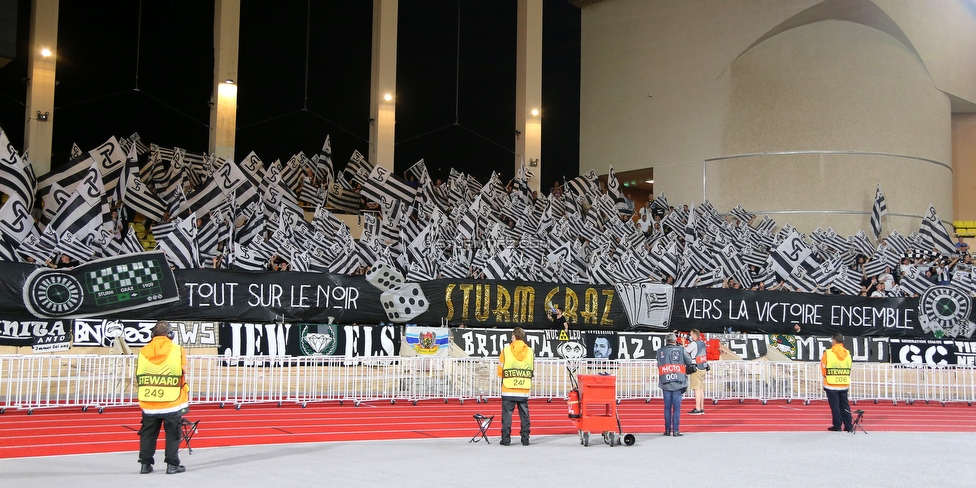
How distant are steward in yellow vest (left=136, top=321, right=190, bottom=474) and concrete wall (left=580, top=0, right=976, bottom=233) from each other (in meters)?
29.6

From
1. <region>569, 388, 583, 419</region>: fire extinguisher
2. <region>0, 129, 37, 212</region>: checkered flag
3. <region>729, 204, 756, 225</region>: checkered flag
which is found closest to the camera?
<region>569, 388, 583, 419</region>: fire extinguisher

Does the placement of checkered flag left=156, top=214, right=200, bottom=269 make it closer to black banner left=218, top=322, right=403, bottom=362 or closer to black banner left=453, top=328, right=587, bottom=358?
black banner left=218, top=322, right=403, bottom=362

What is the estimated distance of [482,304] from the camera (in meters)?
21.9

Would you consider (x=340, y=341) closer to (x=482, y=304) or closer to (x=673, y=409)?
(x=482, y=304)

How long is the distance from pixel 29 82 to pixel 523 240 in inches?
645

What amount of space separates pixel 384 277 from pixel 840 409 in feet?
33.3

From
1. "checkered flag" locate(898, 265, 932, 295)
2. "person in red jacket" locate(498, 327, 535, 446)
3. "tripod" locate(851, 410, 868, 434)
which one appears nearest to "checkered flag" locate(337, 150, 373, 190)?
"checkered flag" locate(898, 265, 932, 295)

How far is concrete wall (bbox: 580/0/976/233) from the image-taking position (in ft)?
116

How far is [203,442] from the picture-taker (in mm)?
12148

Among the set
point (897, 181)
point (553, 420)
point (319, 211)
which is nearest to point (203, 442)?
point (553, 420)

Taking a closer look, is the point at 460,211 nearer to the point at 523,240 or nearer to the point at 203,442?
the point at 523,240

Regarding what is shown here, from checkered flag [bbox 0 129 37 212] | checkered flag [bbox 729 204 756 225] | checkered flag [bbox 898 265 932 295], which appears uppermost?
checkered flag [bbox 729 204 756 225]

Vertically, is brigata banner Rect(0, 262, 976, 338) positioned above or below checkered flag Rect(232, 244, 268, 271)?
below

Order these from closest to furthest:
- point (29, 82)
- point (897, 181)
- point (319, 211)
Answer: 1. point (319, 211)
2. point (29, 82)
3. point (897, 181)
